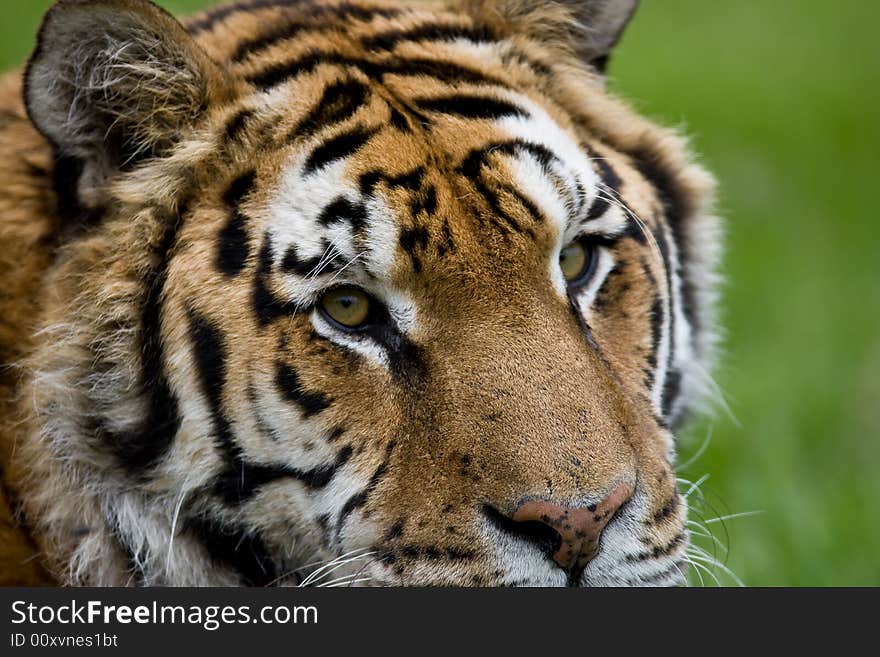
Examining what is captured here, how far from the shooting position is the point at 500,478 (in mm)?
2816

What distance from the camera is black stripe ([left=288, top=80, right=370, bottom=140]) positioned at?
3.17 meters

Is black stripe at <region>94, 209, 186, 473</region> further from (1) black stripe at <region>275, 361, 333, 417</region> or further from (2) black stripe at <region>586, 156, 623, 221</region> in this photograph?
(2) black stripe at <region>586, 156, 623, 221</region>

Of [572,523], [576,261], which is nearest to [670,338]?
[576,261]

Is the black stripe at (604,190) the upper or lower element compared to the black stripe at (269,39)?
upper

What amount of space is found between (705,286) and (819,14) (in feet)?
31.9

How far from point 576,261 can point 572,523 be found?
823 millimetres

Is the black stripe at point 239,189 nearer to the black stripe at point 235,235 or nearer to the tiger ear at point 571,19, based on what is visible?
the black stripe at point 235,235

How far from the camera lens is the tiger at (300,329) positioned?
292 centimetres

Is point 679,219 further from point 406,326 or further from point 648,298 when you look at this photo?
point 406,326

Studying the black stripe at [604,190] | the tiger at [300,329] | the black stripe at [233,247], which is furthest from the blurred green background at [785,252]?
the black stripe at [233,247]

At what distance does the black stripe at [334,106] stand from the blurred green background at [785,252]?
1182 mm

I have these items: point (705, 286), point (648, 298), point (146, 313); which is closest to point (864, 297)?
point (705, 286)

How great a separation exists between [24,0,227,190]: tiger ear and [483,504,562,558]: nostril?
124 cm

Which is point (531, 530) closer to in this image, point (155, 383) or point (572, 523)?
point (572, 523)
